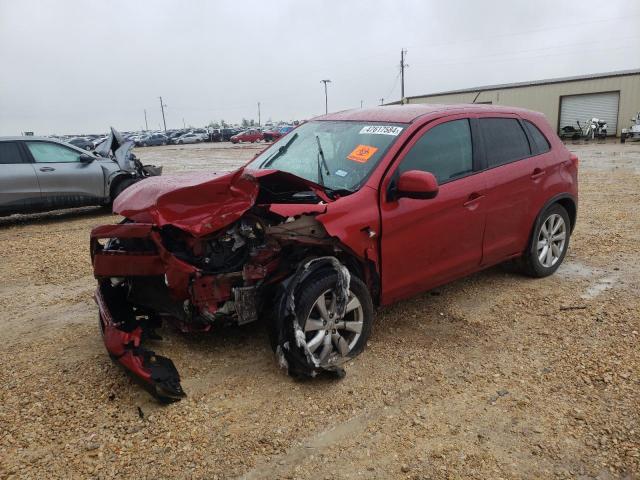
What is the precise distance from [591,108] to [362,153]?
121 ft

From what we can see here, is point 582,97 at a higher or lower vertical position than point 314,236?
higher

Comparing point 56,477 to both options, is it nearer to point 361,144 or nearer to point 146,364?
point 146,364

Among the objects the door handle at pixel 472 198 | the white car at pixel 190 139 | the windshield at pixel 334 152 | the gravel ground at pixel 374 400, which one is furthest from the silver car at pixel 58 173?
the white car at pixel 190 139

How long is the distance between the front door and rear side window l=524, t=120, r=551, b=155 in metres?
0.94

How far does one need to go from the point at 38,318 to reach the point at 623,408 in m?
4.45

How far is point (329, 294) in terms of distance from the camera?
3.31 metres

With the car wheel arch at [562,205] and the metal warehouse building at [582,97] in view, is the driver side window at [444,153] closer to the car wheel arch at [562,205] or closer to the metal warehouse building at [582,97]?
the car wheel arch at [562,205]

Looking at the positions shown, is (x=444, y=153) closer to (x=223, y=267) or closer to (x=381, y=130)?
(x=381, y=130)

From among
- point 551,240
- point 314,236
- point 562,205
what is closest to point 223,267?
point 314,236

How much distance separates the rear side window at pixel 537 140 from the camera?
15.8 ft

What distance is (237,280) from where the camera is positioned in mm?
3166

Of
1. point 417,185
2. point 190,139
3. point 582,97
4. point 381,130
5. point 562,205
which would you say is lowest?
point 190,139

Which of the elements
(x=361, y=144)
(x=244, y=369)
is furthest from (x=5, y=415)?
(x=361, y=144)

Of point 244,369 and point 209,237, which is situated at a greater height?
point 209,237
